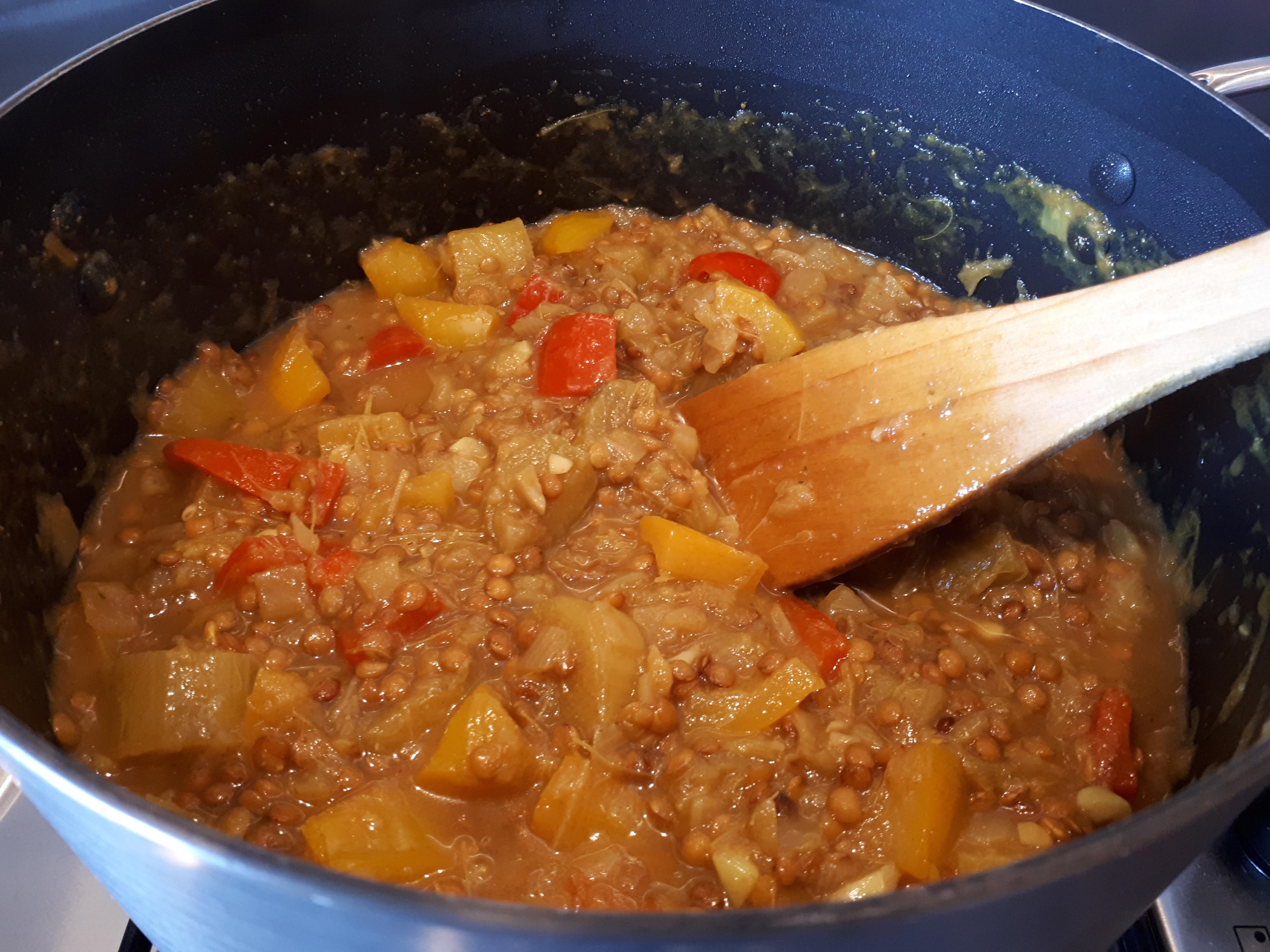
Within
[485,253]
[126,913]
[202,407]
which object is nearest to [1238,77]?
[485,253]

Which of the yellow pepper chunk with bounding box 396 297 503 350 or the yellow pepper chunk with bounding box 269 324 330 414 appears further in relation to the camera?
Answer: the yellow pepper chunk with bounding box 396 297 503 350

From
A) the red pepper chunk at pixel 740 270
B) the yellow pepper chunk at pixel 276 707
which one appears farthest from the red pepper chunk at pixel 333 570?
the red pepper chunk at pixel 740 270

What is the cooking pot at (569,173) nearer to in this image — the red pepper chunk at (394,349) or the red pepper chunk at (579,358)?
the red pepper chunk at (394,349)

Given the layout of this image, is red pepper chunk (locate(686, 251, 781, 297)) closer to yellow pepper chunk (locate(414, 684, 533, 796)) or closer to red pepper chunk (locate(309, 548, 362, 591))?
red pepper chunk (locate(309, 548, 362, 591))

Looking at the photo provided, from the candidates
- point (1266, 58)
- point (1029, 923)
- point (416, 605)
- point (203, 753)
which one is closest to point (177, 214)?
point (416, 605)

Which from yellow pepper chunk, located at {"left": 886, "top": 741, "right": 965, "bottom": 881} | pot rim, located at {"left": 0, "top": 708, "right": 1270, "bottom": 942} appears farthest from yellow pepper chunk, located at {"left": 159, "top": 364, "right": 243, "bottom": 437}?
yellow pepper chunk, located at {"left": 886, "top": 741, "right": 965, "bottom": 881}

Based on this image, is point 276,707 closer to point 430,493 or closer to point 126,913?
point 126,913
